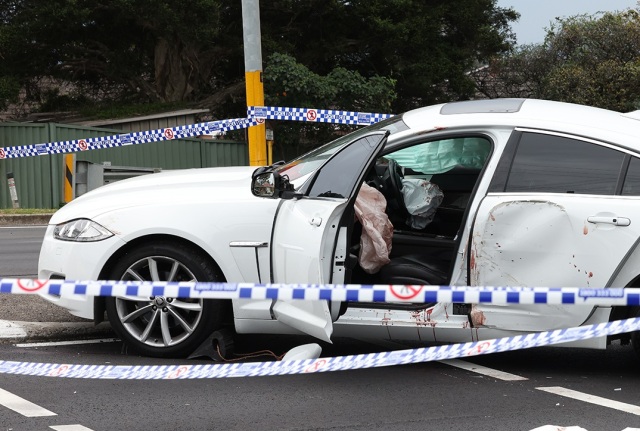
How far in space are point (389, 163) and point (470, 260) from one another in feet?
4.38

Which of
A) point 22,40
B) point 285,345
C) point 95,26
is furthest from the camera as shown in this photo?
point 95,26

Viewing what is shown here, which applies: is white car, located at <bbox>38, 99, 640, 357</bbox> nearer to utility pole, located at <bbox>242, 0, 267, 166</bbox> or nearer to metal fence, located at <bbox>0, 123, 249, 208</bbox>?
utility pole, located at <bbox>242, 0, 267, 166</bbox>

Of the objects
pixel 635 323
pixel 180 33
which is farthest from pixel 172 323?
pixel 180 33

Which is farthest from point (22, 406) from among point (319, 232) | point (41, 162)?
point (41, 162)

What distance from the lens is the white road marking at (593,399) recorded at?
5.09m

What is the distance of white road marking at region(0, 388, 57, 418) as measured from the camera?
4828 millimetres

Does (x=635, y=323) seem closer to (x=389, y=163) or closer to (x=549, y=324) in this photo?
Result: (x=549, y=324)

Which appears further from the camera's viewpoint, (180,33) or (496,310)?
(180,33)

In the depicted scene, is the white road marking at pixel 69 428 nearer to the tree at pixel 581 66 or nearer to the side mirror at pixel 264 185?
the side mirror at pixel 264 185

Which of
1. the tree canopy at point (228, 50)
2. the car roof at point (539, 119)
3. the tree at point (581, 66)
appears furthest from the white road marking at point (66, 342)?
the tree at point (581, 66)

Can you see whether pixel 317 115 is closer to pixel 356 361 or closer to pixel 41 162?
pixel 356 361

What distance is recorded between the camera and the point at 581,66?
35188 mm

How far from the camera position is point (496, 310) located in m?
5.61

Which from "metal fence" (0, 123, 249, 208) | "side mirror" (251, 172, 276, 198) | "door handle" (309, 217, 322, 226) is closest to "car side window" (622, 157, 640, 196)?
"door handle" (309, 217, 322, 226)
